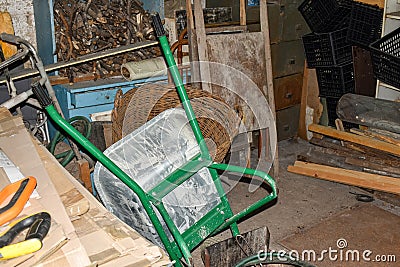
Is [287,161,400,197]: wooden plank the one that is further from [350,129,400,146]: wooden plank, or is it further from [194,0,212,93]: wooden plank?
[194,0,212,93]: wooden plank

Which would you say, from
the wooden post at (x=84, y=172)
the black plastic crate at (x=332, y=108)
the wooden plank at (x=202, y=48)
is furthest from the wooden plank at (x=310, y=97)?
the wooden post at (x=84, y=172)

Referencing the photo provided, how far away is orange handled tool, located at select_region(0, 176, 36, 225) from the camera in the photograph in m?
1.62

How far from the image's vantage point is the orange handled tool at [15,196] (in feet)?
5.33

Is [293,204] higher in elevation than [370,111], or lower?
lower

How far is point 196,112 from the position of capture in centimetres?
315

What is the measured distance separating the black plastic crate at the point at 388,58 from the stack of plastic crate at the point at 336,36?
0.35 m

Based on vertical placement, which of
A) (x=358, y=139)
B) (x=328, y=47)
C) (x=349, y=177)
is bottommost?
(x=349, y=177)

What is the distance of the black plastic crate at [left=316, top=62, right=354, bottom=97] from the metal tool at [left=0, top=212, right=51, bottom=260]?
10.9 feet

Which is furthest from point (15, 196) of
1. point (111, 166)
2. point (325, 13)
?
point (325, 13)

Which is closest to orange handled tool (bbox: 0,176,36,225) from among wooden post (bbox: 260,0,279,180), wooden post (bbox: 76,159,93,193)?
wooden post (bbox: 76,159,93,193)

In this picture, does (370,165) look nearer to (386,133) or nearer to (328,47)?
(386,133)

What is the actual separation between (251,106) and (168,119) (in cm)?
160

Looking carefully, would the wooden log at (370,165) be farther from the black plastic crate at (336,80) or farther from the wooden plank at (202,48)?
the wooden plank at (202,48)

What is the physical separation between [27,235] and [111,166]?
0.59 m
